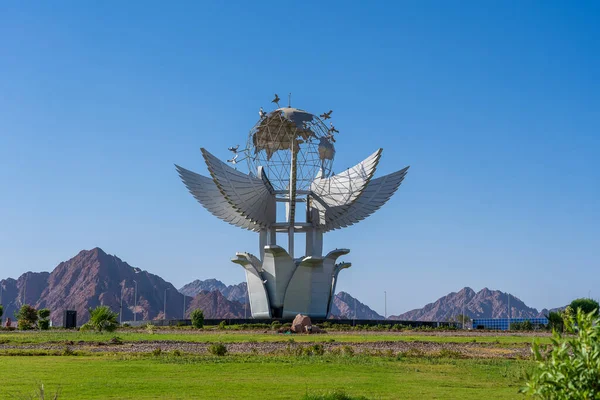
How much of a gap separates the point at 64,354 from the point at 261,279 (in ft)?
133

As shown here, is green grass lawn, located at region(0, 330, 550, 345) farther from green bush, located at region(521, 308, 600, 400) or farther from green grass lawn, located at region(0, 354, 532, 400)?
green bush, located at region(521, 308, 600, 400)

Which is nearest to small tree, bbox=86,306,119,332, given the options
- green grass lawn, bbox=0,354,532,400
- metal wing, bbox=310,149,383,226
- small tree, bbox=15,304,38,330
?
small tree, bbox=15,304,38,330

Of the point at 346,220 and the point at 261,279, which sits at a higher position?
the point at 346,220

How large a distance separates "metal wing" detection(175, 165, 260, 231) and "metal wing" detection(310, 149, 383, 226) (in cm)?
570

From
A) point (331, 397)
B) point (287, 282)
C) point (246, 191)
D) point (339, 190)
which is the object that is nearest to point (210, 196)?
point (246, 191)

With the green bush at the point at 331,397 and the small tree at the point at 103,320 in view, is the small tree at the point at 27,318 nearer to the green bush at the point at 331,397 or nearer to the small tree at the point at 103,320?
the small tree at the point at 103,320

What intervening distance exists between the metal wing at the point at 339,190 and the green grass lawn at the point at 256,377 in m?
39.7

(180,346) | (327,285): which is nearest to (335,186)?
(327,285)

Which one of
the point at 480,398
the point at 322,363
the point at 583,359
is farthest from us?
the point at 322,363

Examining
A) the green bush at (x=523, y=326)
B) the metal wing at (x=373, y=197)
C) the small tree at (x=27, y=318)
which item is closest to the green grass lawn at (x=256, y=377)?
the small tree at (x=27, y=318)

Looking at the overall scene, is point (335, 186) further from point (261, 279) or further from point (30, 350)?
point (30, 350)

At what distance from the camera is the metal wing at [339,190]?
6353 cm

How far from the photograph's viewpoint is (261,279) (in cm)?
6575

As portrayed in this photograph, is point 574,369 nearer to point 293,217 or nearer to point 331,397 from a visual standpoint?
point 331,397
